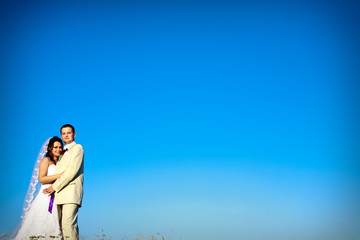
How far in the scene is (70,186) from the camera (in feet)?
23.2

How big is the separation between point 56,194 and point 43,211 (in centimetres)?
139

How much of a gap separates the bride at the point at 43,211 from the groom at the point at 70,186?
2.78 feet

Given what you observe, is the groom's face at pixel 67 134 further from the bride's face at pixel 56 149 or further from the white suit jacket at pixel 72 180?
the bride's face at pixel 56 149

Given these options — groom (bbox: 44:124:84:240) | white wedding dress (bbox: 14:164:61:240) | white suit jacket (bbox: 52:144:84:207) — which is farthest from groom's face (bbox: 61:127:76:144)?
white wedding dress (bbox: 14:164:61:240)

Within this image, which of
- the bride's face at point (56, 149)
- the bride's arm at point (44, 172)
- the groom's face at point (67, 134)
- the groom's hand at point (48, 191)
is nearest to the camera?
the groom's face at point (67, 134)

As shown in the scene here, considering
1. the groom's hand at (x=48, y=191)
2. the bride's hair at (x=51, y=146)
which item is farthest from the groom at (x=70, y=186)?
the bride's hair at (x=51, y=146)

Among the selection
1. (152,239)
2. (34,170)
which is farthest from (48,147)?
(152,239)

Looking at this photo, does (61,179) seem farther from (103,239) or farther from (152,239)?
(152,239)

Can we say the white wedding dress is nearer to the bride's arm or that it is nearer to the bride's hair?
the bride's arm

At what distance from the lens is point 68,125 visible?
24.3ft

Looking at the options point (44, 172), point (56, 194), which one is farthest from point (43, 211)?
point (56, 194)

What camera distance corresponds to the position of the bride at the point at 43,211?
809cm

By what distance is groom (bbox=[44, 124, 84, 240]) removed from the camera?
6874 millimetres

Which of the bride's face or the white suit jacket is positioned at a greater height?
the bride's face
